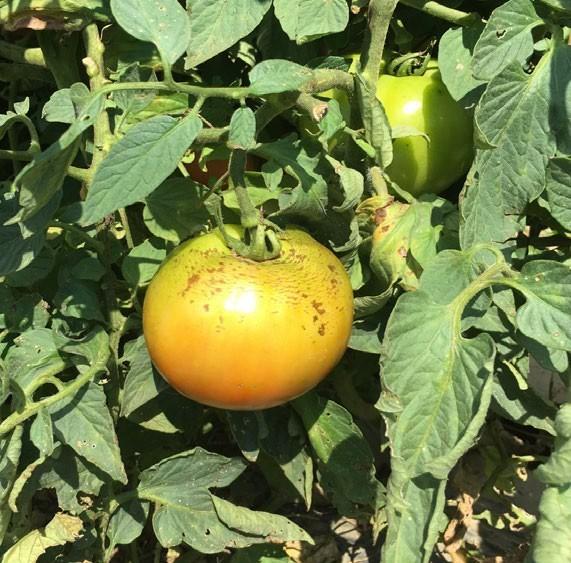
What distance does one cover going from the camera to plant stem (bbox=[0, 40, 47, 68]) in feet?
3.34

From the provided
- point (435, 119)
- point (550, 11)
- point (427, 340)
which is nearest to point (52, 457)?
point (427, 340)

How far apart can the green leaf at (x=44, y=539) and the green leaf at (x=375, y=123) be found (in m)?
0.60

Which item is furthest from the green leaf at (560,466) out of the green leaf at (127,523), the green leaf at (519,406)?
the green leaf at (127,523)

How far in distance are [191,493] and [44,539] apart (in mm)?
199

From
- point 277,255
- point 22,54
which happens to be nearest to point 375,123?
point 277,255

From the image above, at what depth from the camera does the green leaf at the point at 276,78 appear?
0.68 m

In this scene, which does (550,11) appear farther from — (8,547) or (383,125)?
(8,547)

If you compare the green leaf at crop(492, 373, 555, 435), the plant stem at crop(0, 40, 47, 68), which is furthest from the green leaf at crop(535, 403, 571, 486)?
the plant stem at crop(0, 40, 47, 68)

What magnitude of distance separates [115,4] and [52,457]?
1.75 feet

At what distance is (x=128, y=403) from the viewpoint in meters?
0.91

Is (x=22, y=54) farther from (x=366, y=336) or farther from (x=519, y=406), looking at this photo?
(x=519, y=406)

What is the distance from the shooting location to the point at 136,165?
668mm

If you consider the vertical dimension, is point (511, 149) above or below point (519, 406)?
above

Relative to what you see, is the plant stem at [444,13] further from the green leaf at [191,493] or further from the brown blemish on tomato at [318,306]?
the green leaf at [191,493]
